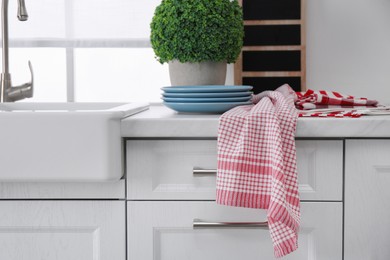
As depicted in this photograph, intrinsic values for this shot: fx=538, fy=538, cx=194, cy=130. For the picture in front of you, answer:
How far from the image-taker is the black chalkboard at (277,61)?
5.61ft

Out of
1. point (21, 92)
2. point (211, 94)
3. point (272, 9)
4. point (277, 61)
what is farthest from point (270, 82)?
point (21, 92)

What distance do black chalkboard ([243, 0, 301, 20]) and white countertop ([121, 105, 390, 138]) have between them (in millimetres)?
659

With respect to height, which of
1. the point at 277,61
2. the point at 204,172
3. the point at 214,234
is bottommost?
the point at 214,234

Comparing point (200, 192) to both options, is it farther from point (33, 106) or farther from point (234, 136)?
point (33, 106)

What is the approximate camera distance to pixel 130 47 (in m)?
1.83

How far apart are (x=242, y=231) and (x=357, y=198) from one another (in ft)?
0.84

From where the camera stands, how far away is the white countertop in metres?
1.12

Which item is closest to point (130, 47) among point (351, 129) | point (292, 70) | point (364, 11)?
point (292, 70)

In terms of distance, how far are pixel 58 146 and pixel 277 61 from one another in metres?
0.86

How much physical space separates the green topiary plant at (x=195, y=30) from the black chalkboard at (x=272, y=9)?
0.21m

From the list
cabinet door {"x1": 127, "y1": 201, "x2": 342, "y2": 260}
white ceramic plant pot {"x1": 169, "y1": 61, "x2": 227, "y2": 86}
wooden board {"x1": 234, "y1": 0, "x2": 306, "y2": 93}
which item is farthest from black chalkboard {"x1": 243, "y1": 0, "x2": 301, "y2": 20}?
cabinet door {"x1": 127, "y1": 201, "x2": 342, "y2": 260}

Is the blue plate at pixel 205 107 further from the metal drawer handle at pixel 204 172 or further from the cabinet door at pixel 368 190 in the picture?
the cabinet door at pixel 368 190

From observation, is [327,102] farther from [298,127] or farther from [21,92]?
[21,92]

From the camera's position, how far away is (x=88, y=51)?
72.4 inches
